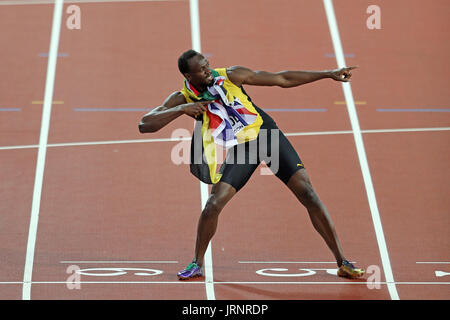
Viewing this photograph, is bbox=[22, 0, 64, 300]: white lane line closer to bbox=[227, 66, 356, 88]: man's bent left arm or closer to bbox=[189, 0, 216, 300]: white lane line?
bbox=[189, 0, 216, 300]: white lane line

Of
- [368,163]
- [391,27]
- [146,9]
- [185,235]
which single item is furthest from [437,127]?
[146,9]

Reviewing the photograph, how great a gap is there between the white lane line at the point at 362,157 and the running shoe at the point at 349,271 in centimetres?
25

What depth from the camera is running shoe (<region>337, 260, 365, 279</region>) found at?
6.80m

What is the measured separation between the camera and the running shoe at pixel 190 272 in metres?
6.78

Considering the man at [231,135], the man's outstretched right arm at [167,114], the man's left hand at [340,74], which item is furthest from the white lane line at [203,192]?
the man's left hand at [340,74]

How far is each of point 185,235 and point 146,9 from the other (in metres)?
5.76

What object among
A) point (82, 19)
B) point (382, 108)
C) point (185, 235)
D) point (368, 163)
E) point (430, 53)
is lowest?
point (185, 235)

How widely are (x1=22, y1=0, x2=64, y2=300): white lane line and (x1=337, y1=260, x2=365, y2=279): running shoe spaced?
2451 mm

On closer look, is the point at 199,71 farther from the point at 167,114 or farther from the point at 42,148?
the point at 42,148

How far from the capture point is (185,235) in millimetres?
7934

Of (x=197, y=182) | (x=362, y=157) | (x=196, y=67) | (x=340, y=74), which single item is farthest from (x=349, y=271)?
(x=362, y=157)

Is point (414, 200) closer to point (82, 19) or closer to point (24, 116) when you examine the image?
point (24, 116)

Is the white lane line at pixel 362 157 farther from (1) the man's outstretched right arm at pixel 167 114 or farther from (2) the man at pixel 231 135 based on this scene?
(1) the man's outstretched right arm at pixel 167 114

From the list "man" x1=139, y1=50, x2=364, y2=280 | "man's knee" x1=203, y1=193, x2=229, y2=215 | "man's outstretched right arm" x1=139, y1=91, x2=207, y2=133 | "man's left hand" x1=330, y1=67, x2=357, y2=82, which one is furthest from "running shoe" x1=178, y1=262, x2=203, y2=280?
"man's left hand" x1=330, y1=67, x2=357, y2=82
